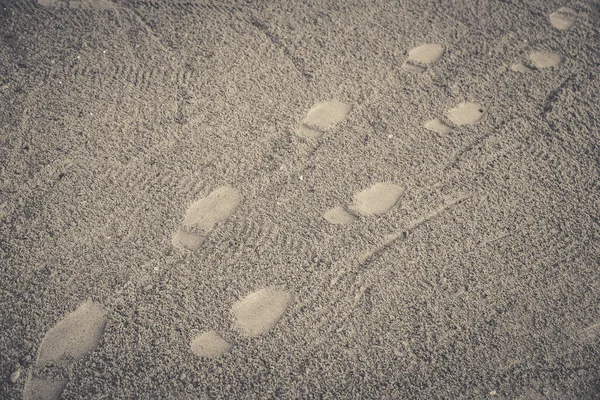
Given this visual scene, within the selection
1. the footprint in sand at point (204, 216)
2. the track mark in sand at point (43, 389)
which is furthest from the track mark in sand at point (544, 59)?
the track mark in sand at point (43, 389)

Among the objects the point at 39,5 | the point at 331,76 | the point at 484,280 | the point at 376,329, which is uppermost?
the point at 39,5

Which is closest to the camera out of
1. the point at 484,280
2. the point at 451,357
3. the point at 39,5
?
the point at 451,357

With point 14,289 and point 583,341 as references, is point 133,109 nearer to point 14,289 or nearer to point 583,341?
point 14,289

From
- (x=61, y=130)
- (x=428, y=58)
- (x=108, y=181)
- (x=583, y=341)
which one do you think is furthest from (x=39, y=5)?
(x=583, y=341)

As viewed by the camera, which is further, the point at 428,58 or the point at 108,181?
the point at 428,58

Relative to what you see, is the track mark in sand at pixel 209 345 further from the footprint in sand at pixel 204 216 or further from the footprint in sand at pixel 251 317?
the footprint in sand at pixel 204 216

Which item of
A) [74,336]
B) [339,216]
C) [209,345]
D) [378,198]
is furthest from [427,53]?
[74,336]

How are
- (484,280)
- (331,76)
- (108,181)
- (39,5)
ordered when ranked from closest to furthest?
(484,280)
(108,181)
(331,76)
(39,5)
